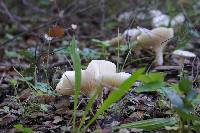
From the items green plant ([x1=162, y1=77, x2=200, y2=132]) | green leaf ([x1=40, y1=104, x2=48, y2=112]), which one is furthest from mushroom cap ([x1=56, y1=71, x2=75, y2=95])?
green plant ([x1=162, y1=77, x2=200, y2=132])

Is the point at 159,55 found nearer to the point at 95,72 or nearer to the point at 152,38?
the point at 152,38

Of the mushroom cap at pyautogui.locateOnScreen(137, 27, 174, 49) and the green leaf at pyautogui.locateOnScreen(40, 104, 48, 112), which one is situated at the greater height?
the mushroom cap at pyautogui.locateOnScreen(137, 27, 174, 49)

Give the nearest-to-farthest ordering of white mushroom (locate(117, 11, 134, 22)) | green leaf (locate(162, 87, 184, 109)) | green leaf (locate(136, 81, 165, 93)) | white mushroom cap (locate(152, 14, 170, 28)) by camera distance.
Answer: green leaf (locate(162, 87, 184, 109)), green leaf (locate(136, 81, 165, 93)), white mushroom cap (locate(152, 14, 170, 28)), white mushroom (locate(117, 11, 134, 22))

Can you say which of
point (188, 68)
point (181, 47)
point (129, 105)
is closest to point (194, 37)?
point (181, 47)

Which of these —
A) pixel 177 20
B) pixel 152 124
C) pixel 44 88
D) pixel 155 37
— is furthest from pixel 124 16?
pixel 152 124

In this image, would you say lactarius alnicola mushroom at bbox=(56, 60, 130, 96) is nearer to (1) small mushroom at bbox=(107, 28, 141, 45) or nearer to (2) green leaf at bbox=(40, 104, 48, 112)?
(2) green leaf at bbox=(40, 104, 48, 112)

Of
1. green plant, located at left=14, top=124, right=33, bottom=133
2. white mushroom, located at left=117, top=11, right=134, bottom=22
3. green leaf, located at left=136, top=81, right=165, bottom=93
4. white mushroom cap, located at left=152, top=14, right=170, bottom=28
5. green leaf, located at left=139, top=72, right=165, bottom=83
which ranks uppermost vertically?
white mushroom, located at left=117, top=11, right=134, bottom=22
